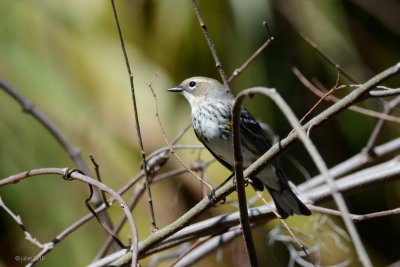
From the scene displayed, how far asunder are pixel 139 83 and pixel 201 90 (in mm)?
888

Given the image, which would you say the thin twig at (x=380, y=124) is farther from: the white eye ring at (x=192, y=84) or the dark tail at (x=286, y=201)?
the white eye ring at (x=192, y=84)

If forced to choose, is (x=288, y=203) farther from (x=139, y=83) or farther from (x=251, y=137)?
(x=139, y=83)

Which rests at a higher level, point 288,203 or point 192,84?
point 192,84

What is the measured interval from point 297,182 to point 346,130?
53cm

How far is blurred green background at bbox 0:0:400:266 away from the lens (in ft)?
12.1

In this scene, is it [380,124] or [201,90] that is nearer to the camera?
[380,124]

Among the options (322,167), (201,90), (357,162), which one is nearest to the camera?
(322,167)

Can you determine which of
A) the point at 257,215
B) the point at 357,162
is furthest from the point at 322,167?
the point at 357,162

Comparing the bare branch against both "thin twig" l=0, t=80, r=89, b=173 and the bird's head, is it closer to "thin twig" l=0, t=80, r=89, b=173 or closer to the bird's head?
"thin twig" l=0, t=80, r=89, b=173

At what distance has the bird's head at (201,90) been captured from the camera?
313cm

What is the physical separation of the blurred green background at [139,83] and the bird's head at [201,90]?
0.58 metres

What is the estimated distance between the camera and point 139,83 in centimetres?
404

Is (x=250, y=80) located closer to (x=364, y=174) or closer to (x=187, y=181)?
(x=187, y=181)

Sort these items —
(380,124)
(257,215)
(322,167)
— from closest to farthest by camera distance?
(322,167) < (257,215) < (380,124)
